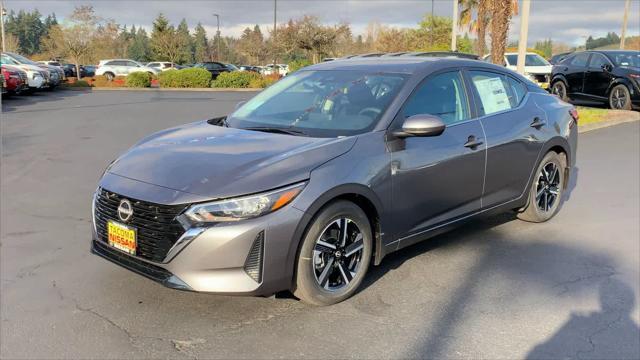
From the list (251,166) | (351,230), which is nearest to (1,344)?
(251,166)

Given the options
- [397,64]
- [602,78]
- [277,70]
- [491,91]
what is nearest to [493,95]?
[491,91]

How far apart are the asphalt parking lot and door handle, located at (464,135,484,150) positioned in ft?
3.06

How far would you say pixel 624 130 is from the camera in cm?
1278

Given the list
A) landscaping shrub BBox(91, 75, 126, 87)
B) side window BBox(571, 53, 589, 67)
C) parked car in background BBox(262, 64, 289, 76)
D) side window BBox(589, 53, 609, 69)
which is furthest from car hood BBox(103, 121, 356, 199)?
parked car in background BBox(262, 64, 289, 76)

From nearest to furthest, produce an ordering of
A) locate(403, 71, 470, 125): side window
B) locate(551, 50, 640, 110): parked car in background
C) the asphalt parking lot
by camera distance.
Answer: the asphalt parking lot < locate(403, 71, 470, 125): side window < locate(551, 50, 640, 110): parked car in background

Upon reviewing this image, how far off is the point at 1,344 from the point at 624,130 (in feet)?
42.8

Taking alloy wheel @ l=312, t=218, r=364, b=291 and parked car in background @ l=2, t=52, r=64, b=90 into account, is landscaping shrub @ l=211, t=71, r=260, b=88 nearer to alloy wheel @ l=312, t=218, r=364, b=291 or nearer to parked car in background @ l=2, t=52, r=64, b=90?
parked car in background @ l=2, t=52, r=64, b=90

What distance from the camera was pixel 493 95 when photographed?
5.20 meters

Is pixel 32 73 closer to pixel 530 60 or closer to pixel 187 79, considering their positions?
pixel 187 79

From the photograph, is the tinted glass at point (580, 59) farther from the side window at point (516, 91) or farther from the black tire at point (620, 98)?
the side window at point (516, 91)

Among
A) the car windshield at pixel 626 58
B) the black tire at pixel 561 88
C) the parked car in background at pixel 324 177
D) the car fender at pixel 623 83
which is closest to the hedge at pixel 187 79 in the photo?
the black tire at pixel 561 88

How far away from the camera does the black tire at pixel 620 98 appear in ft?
50.2

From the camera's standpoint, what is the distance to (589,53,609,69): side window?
15867 millimetres

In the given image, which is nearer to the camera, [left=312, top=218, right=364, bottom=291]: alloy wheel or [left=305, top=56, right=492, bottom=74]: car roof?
[left=312, top=218, right=364, bottom=291]: alloy wheel
